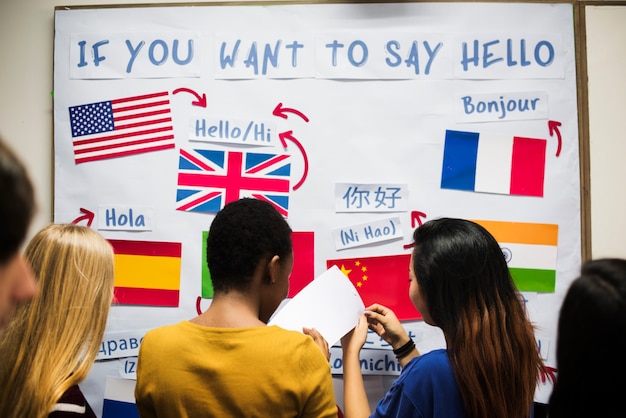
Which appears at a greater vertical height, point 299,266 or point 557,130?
point 557,130

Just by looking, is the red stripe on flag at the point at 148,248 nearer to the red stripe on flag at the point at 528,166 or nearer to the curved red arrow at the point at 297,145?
the curved red arrow at the point at 297,145

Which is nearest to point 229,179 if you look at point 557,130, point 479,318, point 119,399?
point 119,399

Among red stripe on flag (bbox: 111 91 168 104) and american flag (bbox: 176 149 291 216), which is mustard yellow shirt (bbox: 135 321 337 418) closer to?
american flag (bbox: 176 149 291 216)

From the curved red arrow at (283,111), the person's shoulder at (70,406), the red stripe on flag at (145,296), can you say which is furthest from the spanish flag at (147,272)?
the person's shoulder at (70,406)

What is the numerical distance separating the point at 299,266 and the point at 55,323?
681 millimetres

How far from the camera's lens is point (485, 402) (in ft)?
3.68

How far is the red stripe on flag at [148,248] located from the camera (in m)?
1.63

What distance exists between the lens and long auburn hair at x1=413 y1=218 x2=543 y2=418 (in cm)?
113

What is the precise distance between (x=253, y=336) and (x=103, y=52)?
1022mm

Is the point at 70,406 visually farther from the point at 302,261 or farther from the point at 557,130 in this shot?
the point at 557,130

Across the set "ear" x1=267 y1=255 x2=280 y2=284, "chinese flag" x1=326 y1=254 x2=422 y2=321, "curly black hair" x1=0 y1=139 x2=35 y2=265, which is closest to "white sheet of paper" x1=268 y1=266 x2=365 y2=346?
"chinese flag" x1=326 y1=254 x2=422 y2=321

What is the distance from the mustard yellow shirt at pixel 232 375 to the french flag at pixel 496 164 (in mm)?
779

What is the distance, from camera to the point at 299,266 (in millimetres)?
1618

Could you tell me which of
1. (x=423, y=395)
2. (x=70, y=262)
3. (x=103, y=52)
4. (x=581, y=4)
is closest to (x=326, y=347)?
(x=423, y=395)
